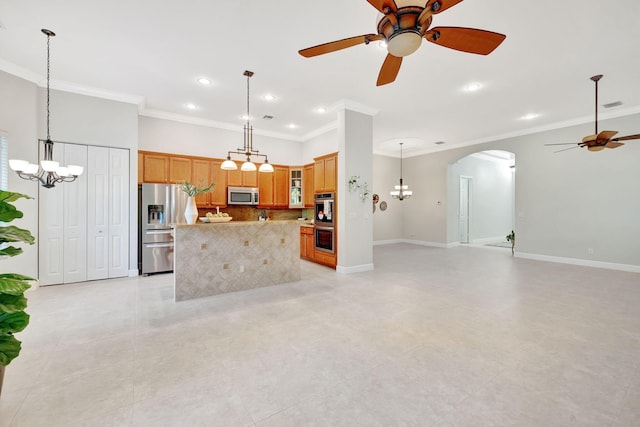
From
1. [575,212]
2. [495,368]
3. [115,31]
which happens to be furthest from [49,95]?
[575,212]

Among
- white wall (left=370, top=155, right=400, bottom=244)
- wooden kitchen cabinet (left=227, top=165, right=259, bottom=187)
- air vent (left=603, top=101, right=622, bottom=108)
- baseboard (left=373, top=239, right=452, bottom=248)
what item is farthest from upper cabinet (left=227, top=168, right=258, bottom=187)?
air vent (left=603, top=101, right=622, bottom=108)

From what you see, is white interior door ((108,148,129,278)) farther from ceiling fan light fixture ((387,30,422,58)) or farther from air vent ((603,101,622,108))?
air vent ((603,101,622,108))

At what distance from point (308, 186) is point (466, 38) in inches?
206

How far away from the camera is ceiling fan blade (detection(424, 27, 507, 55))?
1936 millimetres

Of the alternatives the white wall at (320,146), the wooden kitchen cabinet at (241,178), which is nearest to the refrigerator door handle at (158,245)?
the wooden kitchen cabinet at (241,178)

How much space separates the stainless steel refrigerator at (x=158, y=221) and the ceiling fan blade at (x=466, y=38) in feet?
16.6

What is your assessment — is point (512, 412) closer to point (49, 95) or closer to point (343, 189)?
point (343, 189)

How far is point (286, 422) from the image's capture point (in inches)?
65.1

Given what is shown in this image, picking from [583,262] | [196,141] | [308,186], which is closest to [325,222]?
Result: [308,186]

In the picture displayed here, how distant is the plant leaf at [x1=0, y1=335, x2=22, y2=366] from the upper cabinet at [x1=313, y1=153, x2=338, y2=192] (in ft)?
15.5

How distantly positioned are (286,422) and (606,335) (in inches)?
132

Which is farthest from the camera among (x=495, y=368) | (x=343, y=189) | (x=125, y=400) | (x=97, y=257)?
(x=343, y=189)

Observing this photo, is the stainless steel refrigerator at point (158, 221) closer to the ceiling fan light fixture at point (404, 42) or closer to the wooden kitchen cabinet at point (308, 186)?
the wooden kitchen cabinet at point (308, 186)

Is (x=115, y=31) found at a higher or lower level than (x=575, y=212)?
higher
